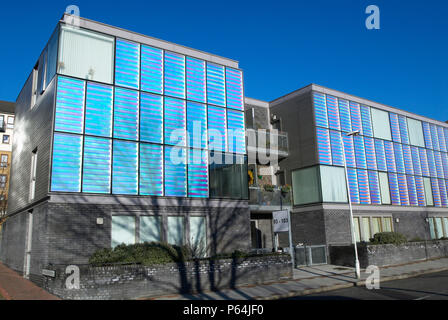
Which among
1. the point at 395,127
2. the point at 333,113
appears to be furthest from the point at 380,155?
the point at 333,113

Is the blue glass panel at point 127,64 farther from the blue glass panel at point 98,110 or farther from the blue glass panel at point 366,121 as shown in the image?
the blue glass panel at point 366,121

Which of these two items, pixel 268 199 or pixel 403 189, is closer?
pixel 268 199

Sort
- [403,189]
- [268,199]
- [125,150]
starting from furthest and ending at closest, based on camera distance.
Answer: [403,189] → [268,199] → [125,150]

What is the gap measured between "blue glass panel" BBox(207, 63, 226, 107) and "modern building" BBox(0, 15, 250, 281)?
7cm

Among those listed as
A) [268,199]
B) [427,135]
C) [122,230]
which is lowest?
[122,230]

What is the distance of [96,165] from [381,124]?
905 inches

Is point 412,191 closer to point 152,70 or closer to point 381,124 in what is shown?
point 381,124

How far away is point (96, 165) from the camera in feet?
55.3

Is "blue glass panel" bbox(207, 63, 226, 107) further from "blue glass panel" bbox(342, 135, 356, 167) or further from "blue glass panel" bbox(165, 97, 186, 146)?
"blue glass panel" bbox(342, 135, 356, 167)

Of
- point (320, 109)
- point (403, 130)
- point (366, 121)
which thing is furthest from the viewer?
point (403, 130)

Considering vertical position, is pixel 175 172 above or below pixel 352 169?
below
